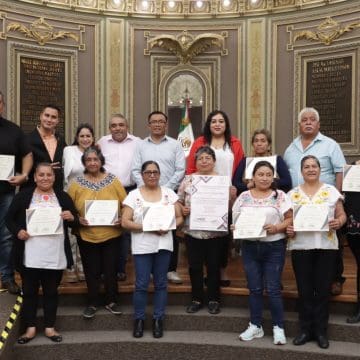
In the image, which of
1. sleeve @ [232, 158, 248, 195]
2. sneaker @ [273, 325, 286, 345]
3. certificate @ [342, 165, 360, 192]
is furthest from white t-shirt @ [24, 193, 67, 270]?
certificate @ [342, 165, 360, 192]

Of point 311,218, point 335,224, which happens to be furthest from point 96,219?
point 335,224

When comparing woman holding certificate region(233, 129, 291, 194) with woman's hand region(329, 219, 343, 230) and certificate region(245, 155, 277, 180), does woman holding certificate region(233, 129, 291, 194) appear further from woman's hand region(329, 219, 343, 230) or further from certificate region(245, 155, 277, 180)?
woman's hand region(329, 219, 343, 230)

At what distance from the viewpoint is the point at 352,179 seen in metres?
3.90

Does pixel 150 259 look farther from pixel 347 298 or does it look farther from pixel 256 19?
pixel 256 19

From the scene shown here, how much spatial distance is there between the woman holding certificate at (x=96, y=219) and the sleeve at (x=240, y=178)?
35.6 inches

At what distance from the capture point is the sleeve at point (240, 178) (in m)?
4.30

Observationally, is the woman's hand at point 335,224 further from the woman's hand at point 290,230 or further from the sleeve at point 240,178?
the sleeve at point 240,178

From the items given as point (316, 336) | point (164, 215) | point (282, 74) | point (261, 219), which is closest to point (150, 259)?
point (164, 215)

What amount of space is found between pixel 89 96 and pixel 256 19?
2.93 meters

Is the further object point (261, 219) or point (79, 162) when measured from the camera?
point (79, 162)

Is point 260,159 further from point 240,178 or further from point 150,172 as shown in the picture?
point 150,172

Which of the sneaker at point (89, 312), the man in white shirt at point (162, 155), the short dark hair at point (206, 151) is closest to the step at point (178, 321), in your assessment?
the sneaker at point (89, 312)

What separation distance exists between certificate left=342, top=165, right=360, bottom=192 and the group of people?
0.10 meters

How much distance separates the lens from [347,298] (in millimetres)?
4203
